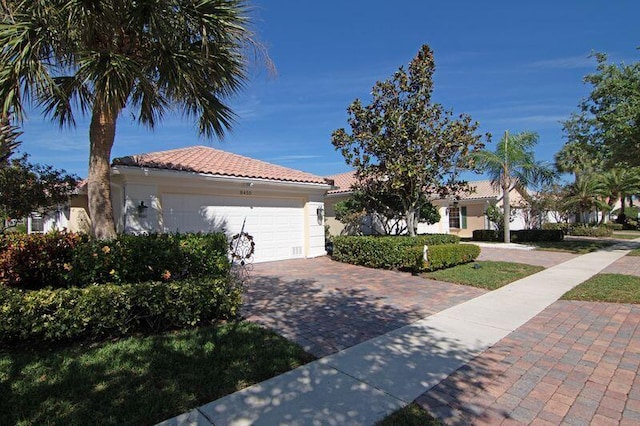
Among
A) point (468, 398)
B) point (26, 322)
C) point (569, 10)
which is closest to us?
point (468, 398)

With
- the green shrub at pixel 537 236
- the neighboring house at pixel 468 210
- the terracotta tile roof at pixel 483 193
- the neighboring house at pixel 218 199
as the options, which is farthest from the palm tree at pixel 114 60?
the green shrub at pixel 537 236

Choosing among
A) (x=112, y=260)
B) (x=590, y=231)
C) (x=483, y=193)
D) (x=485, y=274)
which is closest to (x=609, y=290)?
(x=485, y=274)

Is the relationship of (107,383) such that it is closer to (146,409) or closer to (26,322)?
(146,409)

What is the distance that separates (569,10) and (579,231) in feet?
79.6

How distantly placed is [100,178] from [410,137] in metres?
9.34

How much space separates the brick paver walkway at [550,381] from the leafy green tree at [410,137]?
7.15 meters

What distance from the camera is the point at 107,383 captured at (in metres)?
3.59

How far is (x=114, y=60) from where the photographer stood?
509 cm

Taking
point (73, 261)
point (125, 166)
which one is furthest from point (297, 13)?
point (73, 261)

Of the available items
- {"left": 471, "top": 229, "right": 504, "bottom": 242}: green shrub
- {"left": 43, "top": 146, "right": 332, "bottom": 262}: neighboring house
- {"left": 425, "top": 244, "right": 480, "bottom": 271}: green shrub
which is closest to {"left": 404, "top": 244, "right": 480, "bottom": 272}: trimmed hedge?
{"left": 425, "top": 244, "right": 480, "bottom": 271}: green shrub

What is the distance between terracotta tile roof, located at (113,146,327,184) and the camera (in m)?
10.6

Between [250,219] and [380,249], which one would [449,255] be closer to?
[380,249]

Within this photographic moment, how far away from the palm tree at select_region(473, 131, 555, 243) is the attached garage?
1223 centimetres

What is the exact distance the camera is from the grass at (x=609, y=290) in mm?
7148
